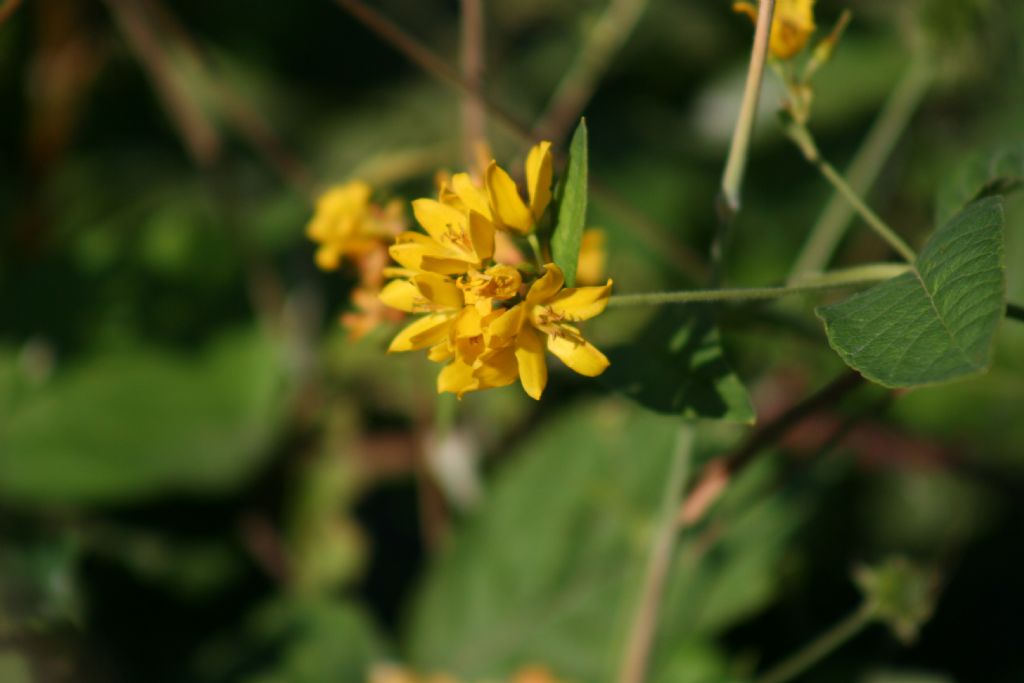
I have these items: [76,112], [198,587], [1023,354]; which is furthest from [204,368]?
[1023,354]

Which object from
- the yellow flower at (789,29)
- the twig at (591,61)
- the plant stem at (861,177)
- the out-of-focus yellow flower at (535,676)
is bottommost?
the out-of-focus yellow flower at (535,676)

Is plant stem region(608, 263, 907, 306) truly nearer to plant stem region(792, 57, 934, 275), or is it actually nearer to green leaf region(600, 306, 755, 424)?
green leaf region(600, 306, 755, 424)

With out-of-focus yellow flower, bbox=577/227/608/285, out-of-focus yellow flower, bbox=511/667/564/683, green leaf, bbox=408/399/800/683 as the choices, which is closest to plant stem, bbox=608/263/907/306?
out-of-focus yellow flower, bbox=577/227/608/285

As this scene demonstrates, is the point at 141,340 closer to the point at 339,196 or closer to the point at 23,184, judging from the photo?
the point at 23,184

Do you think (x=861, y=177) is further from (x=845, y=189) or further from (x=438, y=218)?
(x=438, y=218)

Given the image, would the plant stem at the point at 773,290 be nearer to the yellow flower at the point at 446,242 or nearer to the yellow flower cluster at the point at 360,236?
the yellow flower at the point at 446,242

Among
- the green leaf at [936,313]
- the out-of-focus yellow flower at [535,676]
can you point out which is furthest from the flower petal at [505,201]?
the out-of-focus yellow flower at [535,676]
